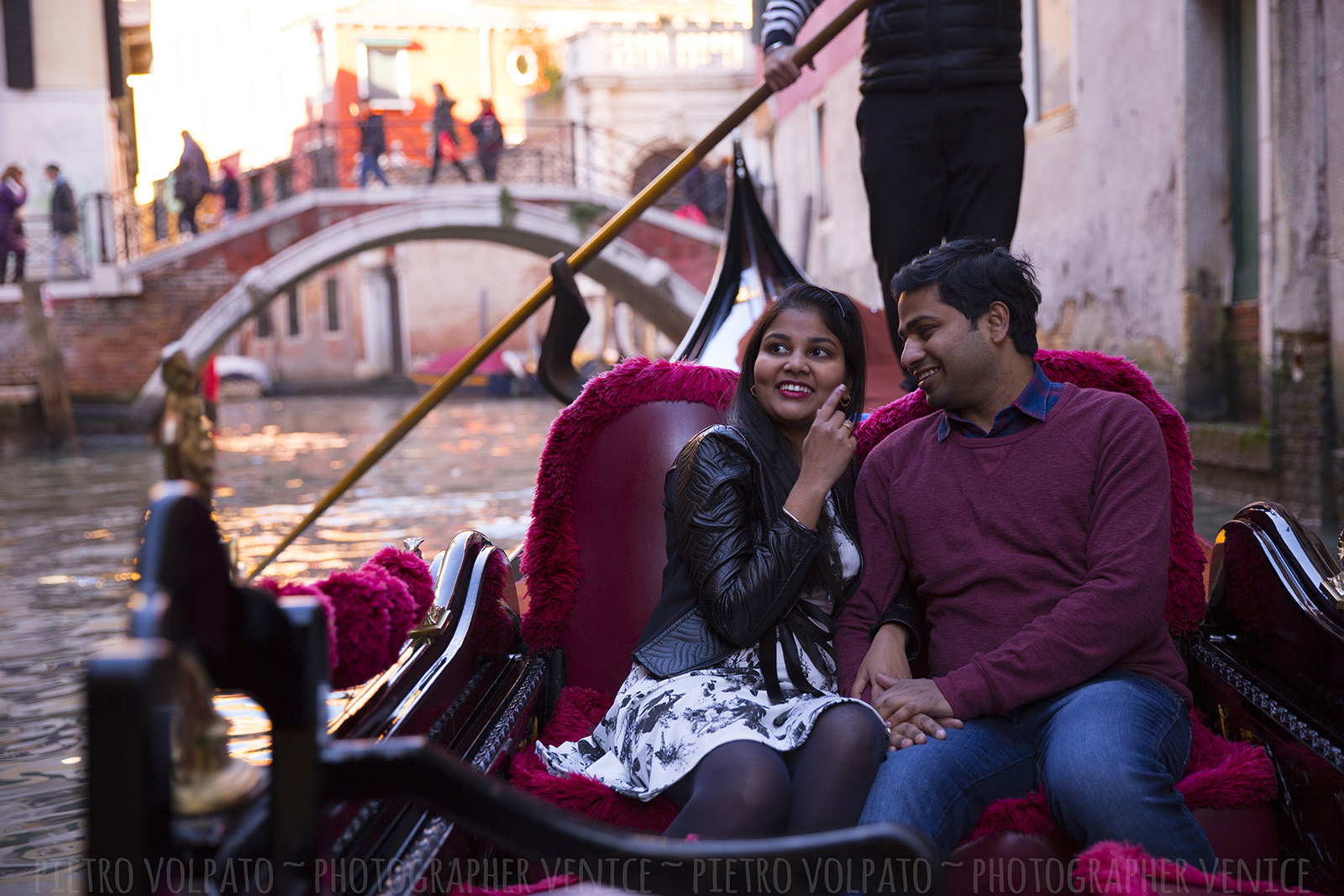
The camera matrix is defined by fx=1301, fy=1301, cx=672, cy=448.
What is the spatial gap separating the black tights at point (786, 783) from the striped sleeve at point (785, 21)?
1342 millimetres

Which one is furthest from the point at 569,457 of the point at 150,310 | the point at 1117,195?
the point at 150,310

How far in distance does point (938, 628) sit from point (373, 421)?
1097 centimetres

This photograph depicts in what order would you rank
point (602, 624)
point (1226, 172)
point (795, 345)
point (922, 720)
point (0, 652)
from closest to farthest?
point (922, 720)
point (795, 345)
point (602, 624)
point (0, 652)
point (1226, 172)

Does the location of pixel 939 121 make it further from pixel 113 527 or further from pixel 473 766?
pixel 113 527

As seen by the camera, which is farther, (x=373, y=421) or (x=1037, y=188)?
(x=373, y=421)

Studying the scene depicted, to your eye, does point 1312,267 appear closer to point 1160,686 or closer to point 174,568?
point 1160,686

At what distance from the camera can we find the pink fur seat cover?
1129mm

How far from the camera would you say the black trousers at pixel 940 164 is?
1.99 meters

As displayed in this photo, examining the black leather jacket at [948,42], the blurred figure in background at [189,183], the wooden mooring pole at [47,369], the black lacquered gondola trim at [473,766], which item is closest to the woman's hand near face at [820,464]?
the black lacquered gondola trim at [473,766]

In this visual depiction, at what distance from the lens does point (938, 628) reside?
1.26 m

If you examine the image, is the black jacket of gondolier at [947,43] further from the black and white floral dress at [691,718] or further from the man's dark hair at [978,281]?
the black and white floral dress at [691,718]

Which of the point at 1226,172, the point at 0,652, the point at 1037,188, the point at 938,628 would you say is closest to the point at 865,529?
the point at 938,628

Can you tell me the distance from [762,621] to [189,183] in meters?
11.8

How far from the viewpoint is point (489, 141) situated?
1248 cm
